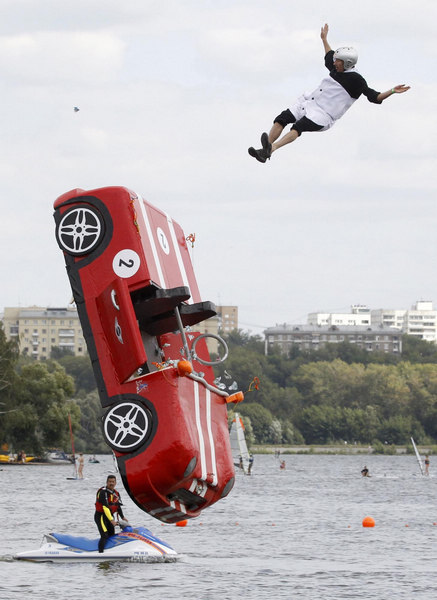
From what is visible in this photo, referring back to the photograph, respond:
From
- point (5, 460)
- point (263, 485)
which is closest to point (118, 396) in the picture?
point (263, 485)

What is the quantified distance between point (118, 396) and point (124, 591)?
14419 mm

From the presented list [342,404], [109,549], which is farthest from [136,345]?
[342,404]

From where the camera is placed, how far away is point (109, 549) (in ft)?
103

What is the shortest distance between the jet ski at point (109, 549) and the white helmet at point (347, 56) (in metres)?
20.2

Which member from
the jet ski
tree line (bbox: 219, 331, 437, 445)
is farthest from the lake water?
tree line (bbox: 219, 331, 437, 445)

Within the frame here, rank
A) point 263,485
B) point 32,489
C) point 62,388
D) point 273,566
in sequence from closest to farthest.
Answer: point 273,566, point 32,489, point 263,485, point 62,388

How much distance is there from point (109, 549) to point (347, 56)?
20360 millimetres

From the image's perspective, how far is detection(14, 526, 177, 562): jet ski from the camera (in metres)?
31.7

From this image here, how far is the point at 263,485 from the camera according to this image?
3511 inches

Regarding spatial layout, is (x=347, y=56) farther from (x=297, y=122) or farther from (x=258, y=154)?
(x=258, y=154)

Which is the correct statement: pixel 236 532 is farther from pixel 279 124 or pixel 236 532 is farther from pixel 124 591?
pixel 279 124

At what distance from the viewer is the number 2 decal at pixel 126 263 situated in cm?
1574

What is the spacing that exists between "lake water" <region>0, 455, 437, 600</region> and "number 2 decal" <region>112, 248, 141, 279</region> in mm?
13893

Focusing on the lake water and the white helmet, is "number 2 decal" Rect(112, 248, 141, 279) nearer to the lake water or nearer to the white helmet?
the white helmet
